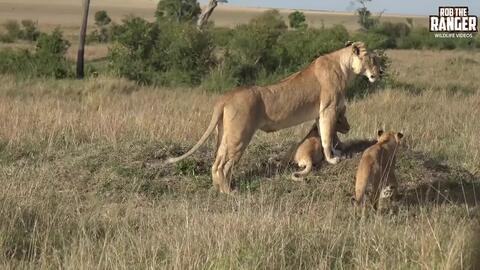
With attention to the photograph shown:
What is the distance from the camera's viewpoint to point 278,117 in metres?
8.24

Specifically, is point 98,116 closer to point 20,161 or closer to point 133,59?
point 20,161

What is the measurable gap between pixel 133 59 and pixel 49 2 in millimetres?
117234

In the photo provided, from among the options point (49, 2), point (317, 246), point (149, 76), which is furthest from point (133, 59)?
point (49, 2)

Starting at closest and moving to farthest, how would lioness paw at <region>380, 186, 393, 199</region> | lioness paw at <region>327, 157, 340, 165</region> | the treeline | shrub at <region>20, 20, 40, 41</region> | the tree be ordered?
lioness paw at <region>380, 186, 393, 199</region> < lioness paw at <region>327, 157, 340, 165</region> < the treeline < shrub at <region>20, 20, 40, 41</region> < the tree

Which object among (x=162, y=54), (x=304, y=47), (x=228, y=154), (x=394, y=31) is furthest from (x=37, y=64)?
(x=394, y=31)

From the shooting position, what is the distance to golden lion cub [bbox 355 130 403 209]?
6.99m

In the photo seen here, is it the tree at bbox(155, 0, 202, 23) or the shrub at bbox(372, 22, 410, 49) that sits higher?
the tree at bbox(155, 0, 202, 23)

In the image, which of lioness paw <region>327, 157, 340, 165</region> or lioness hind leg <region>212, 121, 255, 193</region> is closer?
lioness hind leg <region>212, 121, 255, 193</region>

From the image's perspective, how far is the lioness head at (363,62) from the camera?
28.1ft

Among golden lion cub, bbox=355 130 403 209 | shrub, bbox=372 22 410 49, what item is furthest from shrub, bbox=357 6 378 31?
golden lion cub, bbox=355 130 403 209

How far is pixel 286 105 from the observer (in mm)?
8266

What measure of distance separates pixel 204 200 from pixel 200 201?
0.06m

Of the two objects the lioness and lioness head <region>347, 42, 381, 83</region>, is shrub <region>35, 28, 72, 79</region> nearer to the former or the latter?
the lioness

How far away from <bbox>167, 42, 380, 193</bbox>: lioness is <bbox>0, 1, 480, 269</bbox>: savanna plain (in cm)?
41
